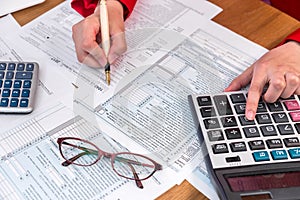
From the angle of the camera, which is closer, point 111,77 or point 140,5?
point 111,77

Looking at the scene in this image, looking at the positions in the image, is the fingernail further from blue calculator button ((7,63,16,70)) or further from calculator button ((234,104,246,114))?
blue calculator button ((7,63,16,70))

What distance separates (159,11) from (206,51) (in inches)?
5.2

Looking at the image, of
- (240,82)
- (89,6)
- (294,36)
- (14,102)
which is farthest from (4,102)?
(294,36)

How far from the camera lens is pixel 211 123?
2.22 feet

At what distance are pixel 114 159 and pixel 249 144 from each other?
0.18 metres

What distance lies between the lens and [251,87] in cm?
72

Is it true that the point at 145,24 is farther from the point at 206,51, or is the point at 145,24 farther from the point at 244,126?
the point at 244,126

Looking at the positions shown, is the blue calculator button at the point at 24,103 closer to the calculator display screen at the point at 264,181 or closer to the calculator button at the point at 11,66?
the calculator button at the point at 11,66

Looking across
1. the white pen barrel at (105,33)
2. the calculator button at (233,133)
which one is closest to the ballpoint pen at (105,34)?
the white pen barrel at (105,33)

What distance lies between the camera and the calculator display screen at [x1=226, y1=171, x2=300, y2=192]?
1.97ft

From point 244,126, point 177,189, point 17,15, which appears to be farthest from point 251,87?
point 17,15

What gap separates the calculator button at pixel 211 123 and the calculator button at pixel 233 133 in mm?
17

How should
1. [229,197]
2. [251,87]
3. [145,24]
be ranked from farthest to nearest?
[145,24]
[251,87]
[229,197]

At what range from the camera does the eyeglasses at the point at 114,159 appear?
0.65 meters
